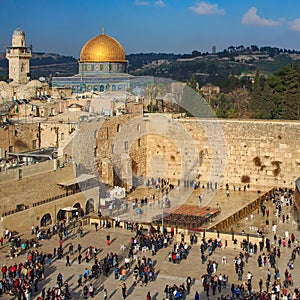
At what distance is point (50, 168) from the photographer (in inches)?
856

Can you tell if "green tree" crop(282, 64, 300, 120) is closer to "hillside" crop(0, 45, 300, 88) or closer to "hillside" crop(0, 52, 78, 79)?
"hillside" crop(0, 45, 300, 88)

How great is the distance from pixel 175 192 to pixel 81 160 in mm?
5265

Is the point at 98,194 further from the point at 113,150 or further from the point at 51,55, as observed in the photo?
the point at 51,55

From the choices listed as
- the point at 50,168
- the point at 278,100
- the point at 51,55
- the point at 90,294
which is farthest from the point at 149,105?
the point at 51,55

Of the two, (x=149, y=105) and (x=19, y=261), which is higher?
(x=149, y=105)

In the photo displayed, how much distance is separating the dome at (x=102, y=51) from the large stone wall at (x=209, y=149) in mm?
9712

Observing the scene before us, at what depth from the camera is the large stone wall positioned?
27.1 meters

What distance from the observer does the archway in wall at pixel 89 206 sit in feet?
75.2

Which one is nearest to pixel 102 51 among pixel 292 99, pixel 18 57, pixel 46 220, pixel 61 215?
pixel 18 57

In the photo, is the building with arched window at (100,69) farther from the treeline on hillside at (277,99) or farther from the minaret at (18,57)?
the treeline on hillside at (277,99)

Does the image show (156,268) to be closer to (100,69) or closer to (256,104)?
(256,104)

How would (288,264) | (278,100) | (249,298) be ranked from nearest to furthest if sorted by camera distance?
(249,298) < (288,264) < (278,100)

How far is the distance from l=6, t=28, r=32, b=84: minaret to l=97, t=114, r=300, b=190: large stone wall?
1558cm

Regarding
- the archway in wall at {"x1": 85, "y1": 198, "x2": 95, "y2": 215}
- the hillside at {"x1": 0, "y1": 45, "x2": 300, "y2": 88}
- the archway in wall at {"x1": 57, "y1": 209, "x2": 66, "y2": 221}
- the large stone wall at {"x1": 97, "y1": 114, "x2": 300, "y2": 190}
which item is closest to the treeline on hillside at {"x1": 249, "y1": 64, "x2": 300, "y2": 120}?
the large stone wall at {"x1": 97, "y1": 114, "x2": 300, "y2": 190}
